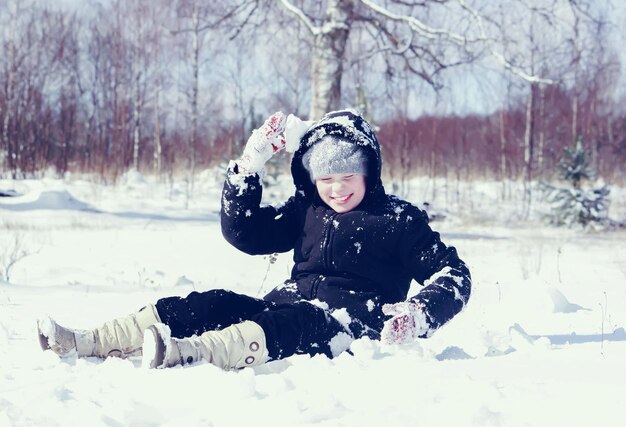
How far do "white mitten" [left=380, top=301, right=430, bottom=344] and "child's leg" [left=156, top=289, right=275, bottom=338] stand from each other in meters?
0.51

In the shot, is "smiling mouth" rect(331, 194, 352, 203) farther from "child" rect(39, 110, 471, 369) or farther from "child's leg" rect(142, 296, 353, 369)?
"child's leg" rect(142, 296, 353, 369)

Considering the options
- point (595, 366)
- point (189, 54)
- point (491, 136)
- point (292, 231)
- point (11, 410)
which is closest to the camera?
point (11, 410)

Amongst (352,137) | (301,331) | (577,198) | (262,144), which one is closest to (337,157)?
(352,137)

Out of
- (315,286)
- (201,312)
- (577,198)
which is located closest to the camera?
(201,312)

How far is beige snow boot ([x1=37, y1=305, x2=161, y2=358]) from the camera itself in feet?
7.64

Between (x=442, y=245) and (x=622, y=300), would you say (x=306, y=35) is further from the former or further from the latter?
(x=442, y=245)

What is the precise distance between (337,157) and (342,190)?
142 millimetres

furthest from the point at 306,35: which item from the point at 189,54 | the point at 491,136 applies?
the point at 491,136

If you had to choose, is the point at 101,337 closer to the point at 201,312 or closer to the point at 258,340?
the point at 201,312

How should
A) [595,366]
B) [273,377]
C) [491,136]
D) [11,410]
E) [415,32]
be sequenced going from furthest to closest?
[491,136], [415,32], [595,366], [273,377], [11,410]

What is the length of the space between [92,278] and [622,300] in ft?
12.7

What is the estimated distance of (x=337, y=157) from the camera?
2908 millimetres

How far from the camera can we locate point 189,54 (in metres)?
23.0

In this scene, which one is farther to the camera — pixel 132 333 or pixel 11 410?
pixel 132 333
